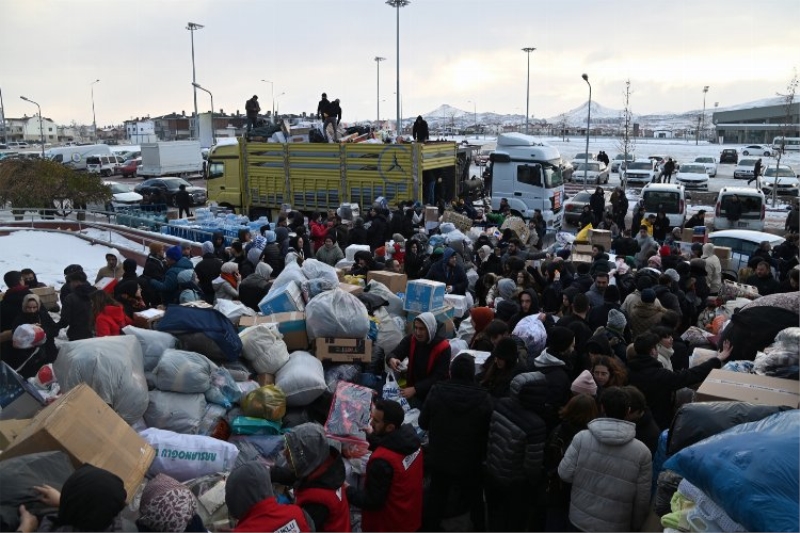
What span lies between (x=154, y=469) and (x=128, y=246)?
38.5 ft

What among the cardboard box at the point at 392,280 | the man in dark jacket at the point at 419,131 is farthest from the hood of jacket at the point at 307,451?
the man in dark jacket at the point at 419,131

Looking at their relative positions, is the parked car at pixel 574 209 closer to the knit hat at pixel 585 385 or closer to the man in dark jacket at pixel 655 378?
the man in dark jacket at pixel 655 378

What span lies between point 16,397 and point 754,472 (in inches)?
191

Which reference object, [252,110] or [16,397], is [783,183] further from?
[16,397]

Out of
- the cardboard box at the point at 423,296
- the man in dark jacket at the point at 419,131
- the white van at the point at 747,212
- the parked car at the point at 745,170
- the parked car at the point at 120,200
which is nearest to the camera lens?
the cardboard box at the point at 423,296

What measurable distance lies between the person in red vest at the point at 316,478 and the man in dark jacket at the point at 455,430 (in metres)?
1.00

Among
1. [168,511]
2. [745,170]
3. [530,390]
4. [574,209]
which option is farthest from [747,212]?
[168,511]

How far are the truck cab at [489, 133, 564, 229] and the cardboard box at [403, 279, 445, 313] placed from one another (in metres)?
10.8

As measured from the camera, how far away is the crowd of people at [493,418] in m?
3.48

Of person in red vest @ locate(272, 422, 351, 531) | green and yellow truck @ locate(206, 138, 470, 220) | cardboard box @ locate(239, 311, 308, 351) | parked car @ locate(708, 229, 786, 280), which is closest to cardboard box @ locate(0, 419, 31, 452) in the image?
person in red vest @ locate(272, 422, 351, 531)

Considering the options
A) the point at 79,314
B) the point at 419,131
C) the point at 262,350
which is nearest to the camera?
the point at 262,350

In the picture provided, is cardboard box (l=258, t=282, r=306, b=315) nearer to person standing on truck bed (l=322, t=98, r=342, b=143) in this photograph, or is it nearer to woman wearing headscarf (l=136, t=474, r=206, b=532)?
woman wearing headscarf (l=136, t=474, r=206, b=532)

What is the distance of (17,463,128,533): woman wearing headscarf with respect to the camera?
2715mm

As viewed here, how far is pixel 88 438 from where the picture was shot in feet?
12.6
